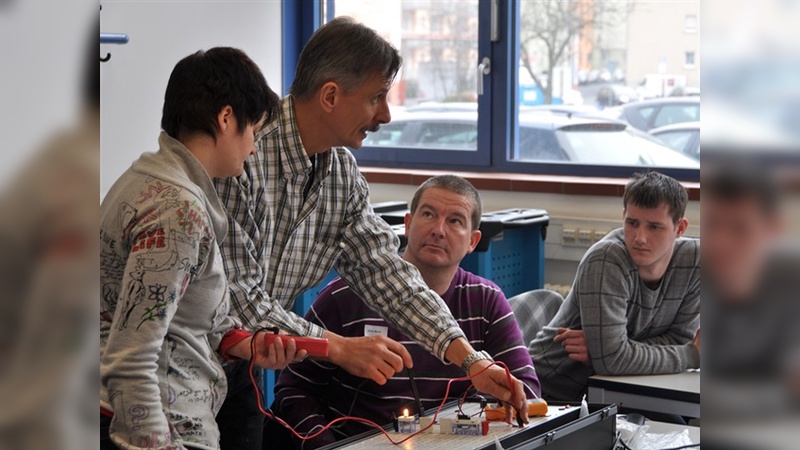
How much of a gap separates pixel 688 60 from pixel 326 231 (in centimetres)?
258

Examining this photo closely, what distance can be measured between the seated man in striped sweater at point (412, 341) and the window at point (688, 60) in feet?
6.31

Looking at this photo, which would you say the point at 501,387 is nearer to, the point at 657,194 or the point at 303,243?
the point at 303,243

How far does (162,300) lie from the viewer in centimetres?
104

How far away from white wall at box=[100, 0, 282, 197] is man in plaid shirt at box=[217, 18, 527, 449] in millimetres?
2262

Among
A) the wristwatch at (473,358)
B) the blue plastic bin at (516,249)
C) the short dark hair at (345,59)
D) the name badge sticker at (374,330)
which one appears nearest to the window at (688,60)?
the blue plastic bin at (516,249)

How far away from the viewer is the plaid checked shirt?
1655mm

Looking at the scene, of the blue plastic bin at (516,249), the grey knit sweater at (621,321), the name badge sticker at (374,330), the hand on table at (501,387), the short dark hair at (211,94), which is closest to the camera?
the short dark hair at (211,94)

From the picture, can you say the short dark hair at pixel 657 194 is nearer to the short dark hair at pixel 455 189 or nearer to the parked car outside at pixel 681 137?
the short dark hair at pixel 455 189

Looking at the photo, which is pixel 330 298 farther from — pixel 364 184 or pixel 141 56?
pixel 141 56

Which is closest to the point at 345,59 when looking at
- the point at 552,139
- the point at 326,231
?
the point at 326,231

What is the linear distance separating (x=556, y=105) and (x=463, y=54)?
0.55m

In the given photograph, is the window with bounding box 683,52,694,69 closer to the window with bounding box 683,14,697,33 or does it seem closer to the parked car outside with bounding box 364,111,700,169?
the window with bounding box 683,14,697,33

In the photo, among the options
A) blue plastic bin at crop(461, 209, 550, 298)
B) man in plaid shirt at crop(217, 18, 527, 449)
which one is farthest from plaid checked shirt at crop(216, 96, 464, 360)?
blue plastic bin at crop(461, 209, 550, 298)

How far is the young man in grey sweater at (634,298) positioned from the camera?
8.65 feet
